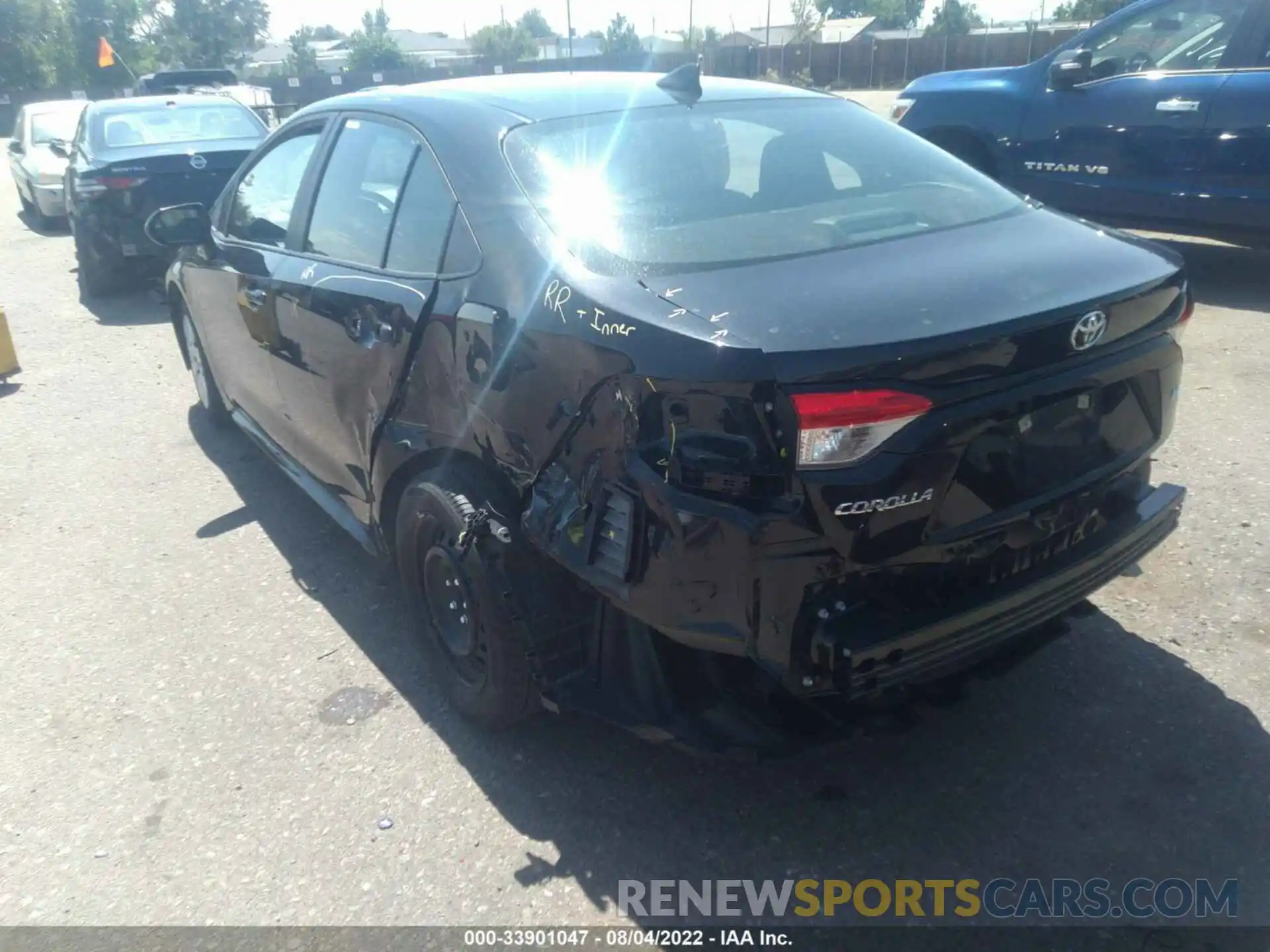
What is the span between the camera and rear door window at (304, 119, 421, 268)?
3365mm

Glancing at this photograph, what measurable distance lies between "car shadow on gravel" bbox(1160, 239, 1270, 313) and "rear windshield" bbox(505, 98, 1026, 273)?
3.80m

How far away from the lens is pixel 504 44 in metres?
74.8

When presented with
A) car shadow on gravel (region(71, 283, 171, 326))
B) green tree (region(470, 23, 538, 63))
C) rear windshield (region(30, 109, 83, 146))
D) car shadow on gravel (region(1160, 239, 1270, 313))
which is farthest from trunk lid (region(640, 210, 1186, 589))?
green tree (region(470, 23, 538, 63))

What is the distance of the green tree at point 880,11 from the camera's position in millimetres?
80188

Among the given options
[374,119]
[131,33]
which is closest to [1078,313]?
[374,119]

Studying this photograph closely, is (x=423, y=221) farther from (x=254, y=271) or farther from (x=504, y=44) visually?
(x=504, y=44)

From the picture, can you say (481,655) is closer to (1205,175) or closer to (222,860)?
(222,860)

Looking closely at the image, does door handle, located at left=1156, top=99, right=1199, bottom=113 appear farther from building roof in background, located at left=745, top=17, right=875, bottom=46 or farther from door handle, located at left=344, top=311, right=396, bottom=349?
building roof in background, located at left=745, top=17, right=875, bottom=46

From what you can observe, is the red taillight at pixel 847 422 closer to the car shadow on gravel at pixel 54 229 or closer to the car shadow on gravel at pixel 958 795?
the car shadow on gravel at pixel 958 795

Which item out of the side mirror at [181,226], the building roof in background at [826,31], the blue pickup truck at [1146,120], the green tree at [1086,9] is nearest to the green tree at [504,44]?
the building roof in background at [826,31]

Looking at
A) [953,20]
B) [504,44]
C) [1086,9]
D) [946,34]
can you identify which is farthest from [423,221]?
[504,44]

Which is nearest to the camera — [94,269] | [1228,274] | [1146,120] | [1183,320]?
[1183,320]

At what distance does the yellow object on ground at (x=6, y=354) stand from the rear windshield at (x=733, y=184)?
5.53 m

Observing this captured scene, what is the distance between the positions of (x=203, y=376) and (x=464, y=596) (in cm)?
340
